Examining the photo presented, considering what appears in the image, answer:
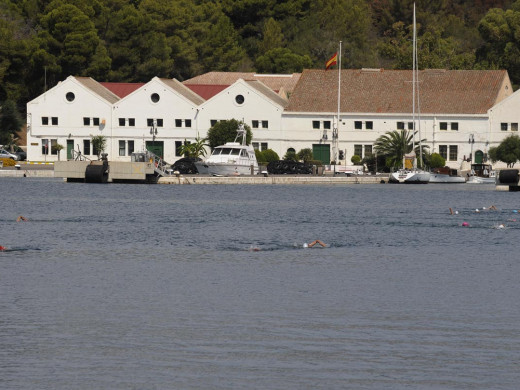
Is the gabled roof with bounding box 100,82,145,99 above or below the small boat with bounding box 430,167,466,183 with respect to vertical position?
above

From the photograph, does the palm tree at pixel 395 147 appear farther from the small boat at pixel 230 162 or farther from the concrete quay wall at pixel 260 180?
the small boat at pixel 230 162

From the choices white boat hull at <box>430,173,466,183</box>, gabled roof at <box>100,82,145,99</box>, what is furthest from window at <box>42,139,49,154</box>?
white boat hull at <box>430,173,466,183</box>

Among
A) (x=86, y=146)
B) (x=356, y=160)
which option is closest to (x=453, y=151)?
(x=356, y=160)

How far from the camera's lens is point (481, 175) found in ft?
335

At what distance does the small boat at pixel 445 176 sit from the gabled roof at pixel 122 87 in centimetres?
3287

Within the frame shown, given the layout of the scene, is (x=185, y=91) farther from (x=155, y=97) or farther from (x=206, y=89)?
(x=155, y=97)

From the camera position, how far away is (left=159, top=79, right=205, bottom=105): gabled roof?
11590 cm

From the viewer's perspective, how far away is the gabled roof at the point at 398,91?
112312 mm

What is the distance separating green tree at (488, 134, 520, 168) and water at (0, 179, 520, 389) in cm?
4700

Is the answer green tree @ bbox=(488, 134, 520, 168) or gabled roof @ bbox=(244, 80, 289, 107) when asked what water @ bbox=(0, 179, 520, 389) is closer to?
green tree @ bbox=(488, 134, 520, 168)

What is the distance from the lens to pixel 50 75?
12638cm

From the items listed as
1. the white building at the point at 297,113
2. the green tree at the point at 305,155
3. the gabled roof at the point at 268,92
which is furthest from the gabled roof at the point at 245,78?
the green tree at the point at 305,155

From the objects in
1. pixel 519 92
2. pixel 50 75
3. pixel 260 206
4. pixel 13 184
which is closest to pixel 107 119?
pixel 50 75

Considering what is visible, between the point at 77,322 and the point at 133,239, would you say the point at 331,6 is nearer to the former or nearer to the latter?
the point at 133,239
